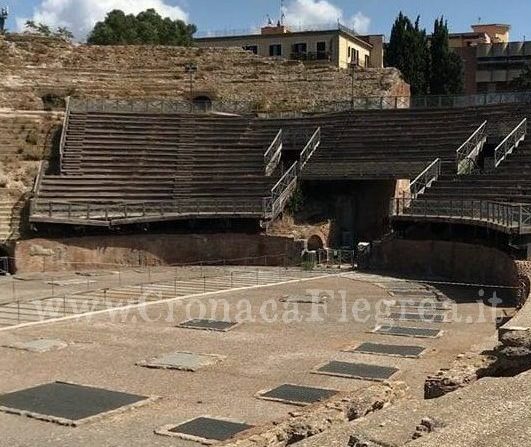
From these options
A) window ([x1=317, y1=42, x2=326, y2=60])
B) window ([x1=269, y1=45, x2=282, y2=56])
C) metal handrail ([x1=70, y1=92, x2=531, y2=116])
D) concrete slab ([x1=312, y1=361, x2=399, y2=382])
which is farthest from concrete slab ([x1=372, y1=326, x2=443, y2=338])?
window ([x1=269, y1=45, x2=282, y2=56])

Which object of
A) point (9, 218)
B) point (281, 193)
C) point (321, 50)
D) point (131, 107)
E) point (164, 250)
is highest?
point (321, 50)

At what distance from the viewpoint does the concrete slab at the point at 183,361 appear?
46.0 ft

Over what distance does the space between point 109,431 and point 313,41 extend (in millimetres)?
56931

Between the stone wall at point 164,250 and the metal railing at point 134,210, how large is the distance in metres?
0.84

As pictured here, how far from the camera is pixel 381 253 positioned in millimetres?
28375

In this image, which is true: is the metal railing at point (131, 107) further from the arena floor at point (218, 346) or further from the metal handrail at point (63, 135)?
the arena floor at point (218, 346)

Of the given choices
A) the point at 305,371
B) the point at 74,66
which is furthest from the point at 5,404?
the point at 74,66

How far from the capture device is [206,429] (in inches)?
414

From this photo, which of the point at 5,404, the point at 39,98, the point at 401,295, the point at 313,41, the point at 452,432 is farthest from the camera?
the point at 313,41

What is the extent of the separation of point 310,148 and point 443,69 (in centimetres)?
2717

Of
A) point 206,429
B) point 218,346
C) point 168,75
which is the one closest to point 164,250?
point 218,346

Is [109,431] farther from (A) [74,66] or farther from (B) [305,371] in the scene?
(A) [74,66]

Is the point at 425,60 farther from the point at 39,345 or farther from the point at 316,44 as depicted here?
the point at 39,345

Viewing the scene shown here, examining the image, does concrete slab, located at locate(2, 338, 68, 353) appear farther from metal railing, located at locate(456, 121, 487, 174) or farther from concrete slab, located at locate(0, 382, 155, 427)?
metal railing, located at locate(456, 121, 487, 174)
